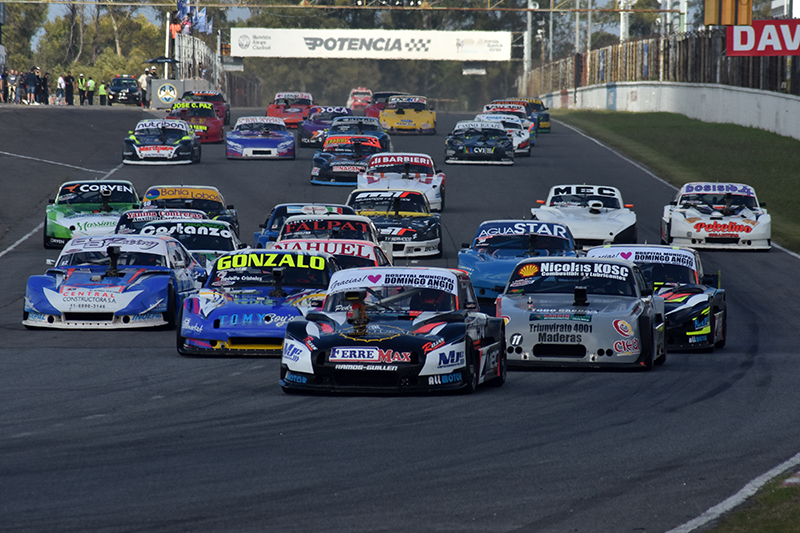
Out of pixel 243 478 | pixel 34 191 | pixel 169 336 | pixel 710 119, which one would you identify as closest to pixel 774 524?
pixel 243 478

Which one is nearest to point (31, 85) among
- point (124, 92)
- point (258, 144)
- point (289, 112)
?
point (124, 92)

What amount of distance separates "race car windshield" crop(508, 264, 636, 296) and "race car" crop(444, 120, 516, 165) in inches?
1035

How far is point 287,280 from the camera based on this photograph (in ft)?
49.6

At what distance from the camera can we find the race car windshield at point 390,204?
24859mm

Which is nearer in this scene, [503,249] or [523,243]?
[503,249]

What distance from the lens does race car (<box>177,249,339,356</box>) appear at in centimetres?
1340

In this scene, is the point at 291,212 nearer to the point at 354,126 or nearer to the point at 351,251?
the point at 351,251

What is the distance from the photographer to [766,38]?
4700cm

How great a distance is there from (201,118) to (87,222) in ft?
76.1

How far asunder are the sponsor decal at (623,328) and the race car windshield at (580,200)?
43.9 feet

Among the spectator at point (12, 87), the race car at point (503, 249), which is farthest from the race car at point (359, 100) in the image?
the race car at point (503, 249)

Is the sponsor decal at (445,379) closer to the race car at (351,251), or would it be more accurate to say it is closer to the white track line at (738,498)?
the white track line at (738,498)

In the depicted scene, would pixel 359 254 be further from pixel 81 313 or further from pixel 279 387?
pixel 279 387

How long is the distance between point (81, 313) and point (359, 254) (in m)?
3.92
